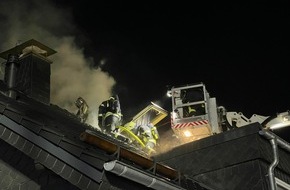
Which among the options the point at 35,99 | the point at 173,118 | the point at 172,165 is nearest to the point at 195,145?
the point at 172,165

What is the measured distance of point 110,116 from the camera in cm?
1537

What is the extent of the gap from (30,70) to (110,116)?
4.21m

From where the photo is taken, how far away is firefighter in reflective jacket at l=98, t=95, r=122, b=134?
15234mm

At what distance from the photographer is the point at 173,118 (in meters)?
15.8

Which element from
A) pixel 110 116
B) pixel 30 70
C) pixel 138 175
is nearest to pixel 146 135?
pixel 110 116

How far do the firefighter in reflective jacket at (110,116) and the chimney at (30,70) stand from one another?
143 inches

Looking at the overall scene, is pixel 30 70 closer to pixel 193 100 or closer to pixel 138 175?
pixel 138 175

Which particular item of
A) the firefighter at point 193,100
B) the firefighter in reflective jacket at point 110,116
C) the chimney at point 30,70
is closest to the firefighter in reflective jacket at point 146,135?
the firefighter in reflective jacket at point 110,116

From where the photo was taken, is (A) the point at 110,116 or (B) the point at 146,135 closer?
(A) the point at 110,116

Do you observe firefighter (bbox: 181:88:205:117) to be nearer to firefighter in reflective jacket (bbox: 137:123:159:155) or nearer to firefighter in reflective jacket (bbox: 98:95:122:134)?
firefighter in reflective jacket (bbox: 137:123:159:155)

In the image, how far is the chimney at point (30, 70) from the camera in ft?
37.2

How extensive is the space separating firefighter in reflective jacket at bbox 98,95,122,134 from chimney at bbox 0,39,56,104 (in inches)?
143

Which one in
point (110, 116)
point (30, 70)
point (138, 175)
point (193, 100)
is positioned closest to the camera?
point (138, 175)

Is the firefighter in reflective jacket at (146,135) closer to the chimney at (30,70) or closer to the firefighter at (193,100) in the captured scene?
the firefighter at (193,100)
